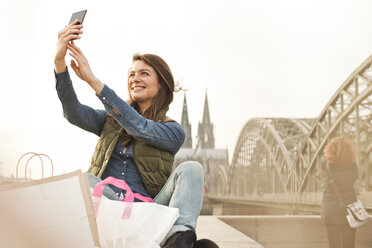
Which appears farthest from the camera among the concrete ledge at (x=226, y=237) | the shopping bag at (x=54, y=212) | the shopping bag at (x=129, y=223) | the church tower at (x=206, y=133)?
the church tower at (x=206, y=133)

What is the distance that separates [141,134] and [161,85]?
395 mm

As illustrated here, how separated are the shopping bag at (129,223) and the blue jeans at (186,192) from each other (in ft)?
0.28

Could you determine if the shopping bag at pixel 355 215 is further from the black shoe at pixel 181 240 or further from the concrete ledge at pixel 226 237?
the black shoe at pixel 181 240

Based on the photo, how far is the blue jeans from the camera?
1.47 meters

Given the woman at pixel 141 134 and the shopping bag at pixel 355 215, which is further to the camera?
the shopping bag at pixel 355 215

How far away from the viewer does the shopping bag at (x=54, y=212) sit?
40.9 inches

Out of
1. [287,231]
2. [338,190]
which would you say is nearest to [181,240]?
[338,190]

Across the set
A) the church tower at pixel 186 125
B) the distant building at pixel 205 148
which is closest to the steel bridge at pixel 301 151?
the distant building at pixel 205 148

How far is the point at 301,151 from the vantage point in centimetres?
1917

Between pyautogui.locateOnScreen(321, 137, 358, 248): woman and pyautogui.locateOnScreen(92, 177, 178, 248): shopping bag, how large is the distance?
6.08 ft

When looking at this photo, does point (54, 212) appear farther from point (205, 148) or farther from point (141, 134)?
point (205, 148)

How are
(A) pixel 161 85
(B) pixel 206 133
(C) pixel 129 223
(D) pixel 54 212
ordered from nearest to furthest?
1. (D) pixel 54 212
2. (C) pixel 129 223
3. (A) pixel 161 85
4. (B) pixel 206 133

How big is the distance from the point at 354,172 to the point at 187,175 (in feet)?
6.10

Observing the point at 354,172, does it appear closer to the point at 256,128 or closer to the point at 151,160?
the point at 151,160
